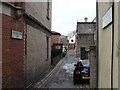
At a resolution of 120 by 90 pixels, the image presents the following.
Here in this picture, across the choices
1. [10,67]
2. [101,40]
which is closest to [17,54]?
[10,67]

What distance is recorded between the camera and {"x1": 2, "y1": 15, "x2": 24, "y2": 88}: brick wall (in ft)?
34.1

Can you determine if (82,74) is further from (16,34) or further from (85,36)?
(85,36)

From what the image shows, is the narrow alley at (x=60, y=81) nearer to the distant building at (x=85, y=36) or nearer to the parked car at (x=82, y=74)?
the parked car at (x=82, y=74)

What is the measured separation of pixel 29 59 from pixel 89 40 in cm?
3858

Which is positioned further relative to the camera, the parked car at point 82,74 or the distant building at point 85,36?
the distant building at point 85,36

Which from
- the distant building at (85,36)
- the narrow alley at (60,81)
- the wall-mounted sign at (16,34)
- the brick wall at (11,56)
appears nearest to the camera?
the brick wall at (11,56)

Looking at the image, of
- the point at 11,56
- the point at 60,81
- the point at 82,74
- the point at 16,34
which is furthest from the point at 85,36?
the point at 11,56

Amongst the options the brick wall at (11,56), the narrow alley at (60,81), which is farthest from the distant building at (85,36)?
the brick wall at (11,56)

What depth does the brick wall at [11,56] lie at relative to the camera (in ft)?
34.1

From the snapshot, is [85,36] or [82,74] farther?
[85,36]

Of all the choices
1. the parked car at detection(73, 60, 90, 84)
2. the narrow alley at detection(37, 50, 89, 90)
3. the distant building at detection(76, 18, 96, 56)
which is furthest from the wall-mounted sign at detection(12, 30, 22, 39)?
the distant building at detection(76, 18, 96, 56)

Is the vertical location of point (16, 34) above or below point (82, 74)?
above

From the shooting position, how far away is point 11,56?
438 inches

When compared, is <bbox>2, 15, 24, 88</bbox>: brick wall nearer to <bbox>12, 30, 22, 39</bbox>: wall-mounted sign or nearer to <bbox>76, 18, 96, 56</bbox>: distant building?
<bbox>12, 30, 22, 39</bbox>: wall-mounted sign
